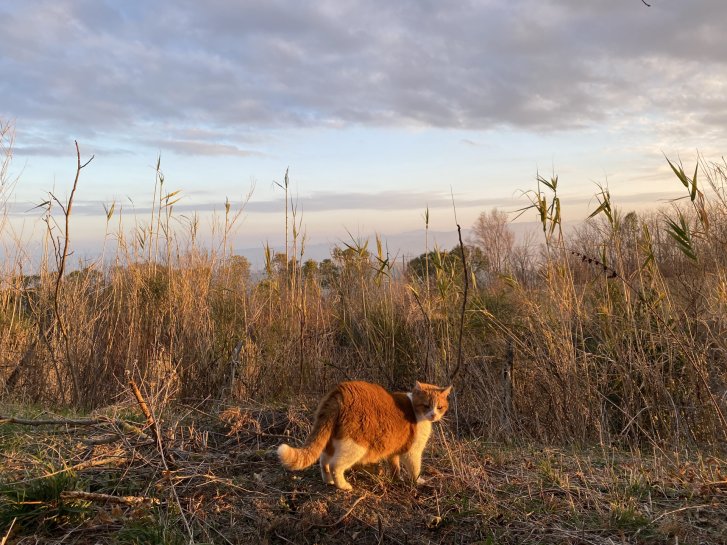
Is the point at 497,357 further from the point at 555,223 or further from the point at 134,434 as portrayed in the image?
the point at 134,434

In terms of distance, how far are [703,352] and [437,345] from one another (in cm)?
232

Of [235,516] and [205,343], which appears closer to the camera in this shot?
[235,516]

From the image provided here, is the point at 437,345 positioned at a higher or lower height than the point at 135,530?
higher

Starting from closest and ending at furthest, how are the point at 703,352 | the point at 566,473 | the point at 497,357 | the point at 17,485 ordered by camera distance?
the point at 17,485 → the point at 566,473 → the point at 703,352 → the point at 497,357

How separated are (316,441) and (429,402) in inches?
28.6

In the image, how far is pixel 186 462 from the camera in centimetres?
317

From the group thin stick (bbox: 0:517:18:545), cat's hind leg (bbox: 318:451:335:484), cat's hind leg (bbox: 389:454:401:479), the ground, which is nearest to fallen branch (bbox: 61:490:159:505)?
the ground

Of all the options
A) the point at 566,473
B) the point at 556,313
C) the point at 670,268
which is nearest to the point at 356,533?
the point at 566,473

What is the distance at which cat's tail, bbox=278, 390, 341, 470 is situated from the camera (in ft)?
9.09

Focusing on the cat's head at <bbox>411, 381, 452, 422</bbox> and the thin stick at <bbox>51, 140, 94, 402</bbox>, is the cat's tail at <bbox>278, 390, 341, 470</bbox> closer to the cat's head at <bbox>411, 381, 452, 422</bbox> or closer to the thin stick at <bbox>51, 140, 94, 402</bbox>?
the cat's head at <bbox>411, 381, 452, 422</bbox>

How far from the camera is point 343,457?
115 inches

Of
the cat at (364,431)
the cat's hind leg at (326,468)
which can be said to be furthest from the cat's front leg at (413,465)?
the cat's hind leg at (326,468)

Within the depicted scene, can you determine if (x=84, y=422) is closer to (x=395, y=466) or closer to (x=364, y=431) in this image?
(x=364, y=431)

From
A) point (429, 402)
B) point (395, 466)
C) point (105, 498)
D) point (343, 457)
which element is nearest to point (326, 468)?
point (343, 457)
